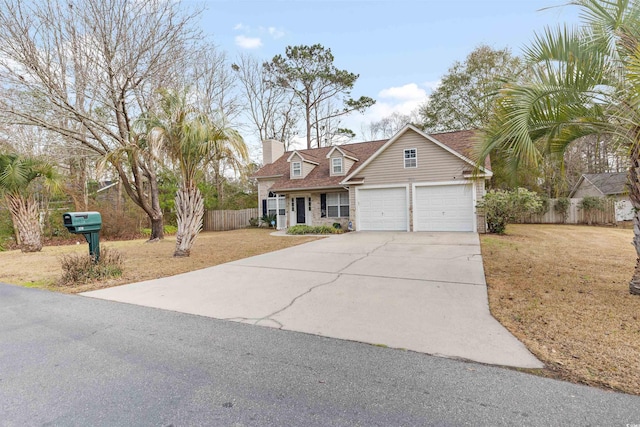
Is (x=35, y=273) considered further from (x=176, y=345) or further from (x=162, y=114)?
(x=176, y=345)

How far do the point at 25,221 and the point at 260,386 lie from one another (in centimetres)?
1386

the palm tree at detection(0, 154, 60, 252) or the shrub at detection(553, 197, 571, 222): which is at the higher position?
the palm tree at detection(0, 154, 60, 252)

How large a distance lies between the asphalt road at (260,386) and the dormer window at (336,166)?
1461 cm

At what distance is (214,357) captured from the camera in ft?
9.82

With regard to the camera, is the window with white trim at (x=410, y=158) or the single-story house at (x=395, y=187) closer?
the single-story house at (x=395, y=187)

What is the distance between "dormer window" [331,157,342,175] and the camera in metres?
17.6

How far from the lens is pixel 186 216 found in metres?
9.12

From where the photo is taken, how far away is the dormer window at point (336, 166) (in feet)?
57.6

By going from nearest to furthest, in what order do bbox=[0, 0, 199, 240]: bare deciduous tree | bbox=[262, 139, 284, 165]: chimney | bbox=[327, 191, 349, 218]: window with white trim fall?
bbox=[0, 0, 199, 240]: bare deciduous tree → bbox=[327, 191, 349, 218]: window with white trim → bbox=[262, 139, 284, 165]: chimney

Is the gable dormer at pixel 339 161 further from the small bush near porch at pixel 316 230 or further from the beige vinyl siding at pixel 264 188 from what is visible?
the beige vinyl siding at pixel 264 188

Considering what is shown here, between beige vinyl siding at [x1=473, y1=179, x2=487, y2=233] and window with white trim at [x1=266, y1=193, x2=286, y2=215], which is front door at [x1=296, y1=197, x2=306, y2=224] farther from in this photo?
beige vinyl siding at [x1=473, y1=179, x2=487, y2=233]

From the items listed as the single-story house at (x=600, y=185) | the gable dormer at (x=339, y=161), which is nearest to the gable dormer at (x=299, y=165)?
the gable dormer at (x=339, y=161)

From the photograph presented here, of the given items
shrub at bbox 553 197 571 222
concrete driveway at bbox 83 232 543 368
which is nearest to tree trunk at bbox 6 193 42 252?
concrete driveway at bbox 83 232 543 368

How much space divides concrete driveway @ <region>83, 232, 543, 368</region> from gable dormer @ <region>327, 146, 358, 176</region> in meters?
9.71
